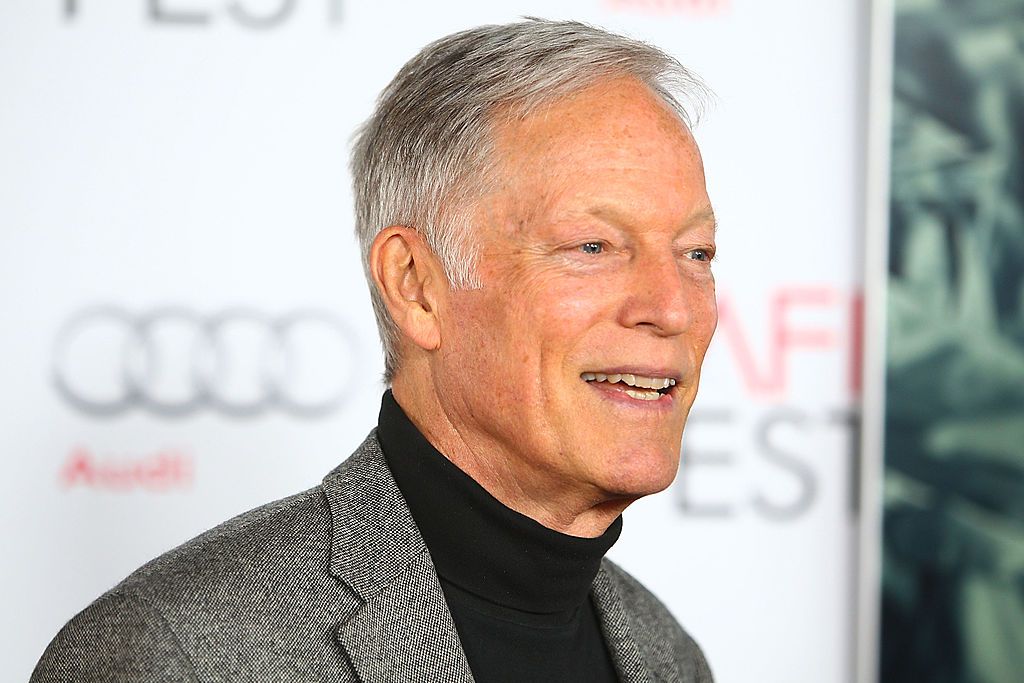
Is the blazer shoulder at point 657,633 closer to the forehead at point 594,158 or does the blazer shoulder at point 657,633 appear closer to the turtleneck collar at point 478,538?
the turtleneck collar at point 478,538

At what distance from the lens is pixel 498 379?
156 cm

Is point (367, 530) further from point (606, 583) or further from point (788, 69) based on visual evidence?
point (788, 69)

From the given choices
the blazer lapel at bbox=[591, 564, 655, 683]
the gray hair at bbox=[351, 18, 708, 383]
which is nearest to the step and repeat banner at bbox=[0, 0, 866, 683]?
the blazer lapel at bbox=[591, 564, 655, 683]

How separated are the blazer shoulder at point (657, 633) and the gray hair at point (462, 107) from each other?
0.49 m

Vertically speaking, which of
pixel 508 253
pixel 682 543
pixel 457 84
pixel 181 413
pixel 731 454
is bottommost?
pixel 682 543

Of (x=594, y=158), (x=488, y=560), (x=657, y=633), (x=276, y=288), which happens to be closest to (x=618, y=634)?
(x=657, y=633)

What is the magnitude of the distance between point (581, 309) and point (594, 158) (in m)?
0.18

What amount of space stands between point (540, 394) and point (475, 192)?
0.25 metres

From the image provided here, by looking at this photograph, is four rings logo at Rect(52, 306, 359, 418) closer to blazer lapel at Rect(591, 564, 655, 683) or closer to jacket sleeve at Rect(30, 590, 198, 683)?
blazer lapel at Rect(591, 564, 655, 683)

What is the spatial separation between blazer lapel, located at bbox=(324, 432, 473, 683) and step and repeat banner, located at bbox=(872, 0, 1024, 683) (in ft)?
5.24

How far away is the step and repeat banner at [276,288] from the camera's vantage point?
2.72 metres

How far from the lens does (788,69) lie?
290 cm

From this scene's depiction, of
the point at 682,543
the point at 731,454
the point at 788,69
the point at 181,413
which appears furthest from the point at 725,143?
the point at 181,413

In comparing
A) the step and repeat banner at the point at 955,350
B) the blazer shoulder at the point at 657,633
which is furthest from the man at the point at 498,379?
the step and repeat banner at the point at 955,350
